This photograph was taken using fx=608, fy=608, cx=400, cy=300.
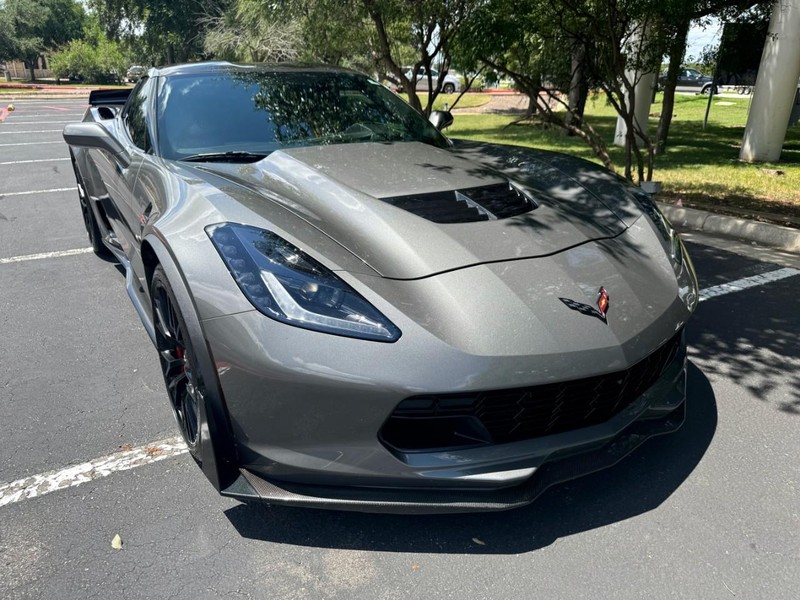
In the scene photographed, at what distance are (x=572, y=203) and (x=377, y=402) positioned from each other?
155 cm

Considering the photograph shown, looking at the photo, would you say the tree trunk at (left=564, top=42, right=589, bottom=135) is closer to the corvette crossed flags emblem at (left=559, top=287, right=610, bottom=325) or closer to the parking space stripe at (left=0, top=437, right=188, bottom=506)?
the corvette crossed flags emblem at (left=559, top=287, right=610, bottom=325)

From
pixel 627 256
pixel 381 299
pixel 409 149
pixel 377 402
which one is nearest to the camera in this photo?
pixel 377 402

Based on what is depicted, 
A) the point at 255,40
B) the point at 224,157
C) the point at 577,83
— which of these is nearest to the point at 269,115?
the point at 224,157

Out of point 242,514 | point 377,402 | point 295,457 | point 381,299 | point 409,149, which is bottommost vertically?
point 242,514

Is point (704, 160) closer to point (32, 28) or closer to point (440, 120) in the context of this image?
point (440, 120)

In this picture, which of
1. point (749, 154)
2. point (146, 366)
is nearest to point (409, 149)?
point (146, 366)

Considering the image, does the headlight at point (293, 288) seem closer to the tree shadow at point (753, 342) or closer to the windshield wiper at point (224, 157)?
the windshield wiper at point (224, 157)

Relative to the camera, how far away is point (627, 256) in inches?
95.2

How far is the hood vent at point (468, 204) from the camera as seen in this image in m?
2.42

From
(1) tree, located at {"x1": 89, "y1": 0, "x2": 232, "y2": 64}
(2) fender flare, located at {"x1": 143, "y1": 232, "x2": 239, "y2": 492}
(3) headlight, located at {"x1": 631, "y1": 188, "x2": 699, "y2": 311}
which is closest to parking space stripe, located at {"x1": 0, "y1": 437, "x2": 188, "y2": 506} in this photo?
(2) fender flare, located at {"x1": 143, "y1": 232, "x2": 239, "y2": 492}

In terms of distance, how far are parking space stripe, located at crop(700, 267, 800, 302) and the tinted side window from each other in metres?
3.61

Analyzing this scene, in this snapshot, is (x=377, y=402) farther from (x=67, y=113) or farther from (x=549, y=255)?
(x=67, y=113)

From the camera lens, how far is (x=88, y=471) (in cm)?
239

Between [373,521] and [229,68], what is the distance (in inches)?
110
